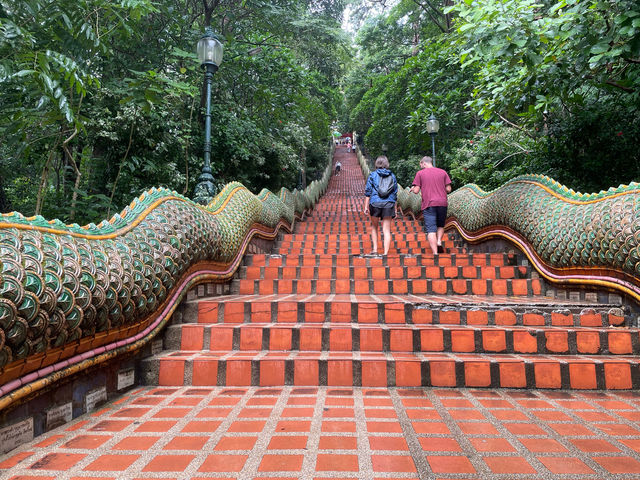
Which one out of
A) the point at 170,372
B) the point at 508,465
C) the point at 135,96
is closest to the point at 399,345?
the point at 508,465

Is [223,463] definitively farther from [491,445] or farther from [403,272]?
[403,272]

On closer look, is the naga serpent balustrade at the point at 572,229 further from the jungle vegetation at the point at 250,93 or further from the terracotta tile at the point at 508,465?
the terracotta tile at the point at 508,465

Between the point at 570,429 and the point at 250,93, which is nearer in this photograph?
the point at 570,429

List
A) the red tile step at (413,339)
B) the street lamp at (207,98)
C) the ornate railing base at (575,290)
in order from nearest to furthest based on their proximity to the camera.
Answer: the red tile step at (413,339), the ornate railing base at (575,290), the street lamp at (207,98)

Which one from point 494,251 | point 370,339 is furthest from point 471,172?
point 370,339

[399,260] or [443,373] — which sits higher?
[399,260]

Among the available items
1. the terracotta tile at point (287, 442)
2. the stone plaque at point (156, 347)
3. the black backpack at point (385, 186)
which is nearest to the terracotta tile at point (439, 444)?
the terracotta tile at point (287, 442)

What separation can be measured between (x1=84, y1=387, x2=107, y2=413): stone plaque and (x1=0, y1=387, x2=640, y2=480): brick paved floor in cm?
6

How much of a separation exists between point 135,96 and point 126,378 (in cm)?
406

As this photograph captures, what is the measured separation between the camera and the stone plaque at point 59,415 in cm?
177

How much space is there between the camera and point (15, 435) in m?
1.60

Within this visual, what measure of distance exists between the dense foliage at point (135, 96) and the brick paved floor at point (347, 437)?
2975 mm

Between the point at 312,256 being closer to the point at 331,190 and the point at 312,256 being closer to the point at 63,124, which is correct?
the point at 63,124

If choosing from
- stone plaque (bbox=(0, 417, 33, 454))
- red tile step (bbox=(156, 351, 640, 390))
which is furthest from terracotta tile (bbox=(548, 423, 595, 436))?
stone plaque (bbox=(0, 417, 33, 454))
